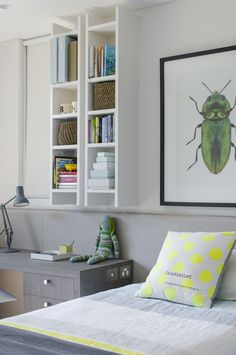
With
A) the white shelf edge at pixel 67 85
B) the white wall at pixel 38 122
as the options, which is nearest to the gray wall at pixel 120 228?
the white wall at pixel 38 122

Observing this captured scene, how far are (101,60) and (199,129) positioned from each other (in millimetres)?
815

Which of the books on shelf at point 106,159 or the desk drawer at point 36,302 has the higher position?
the books on shelf at point 106,159

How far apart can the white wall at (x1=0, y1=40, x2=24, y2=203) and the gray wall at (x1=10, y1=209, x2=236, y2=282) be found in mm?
288

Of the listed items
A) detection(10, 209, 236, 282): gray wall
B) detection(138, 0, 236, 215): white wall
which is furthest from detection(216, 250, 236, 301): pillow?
detection(138, 0, 236, 215): white wall

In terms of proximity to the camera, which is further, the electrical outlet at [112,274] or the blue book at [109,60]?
the blue book at [109,60]

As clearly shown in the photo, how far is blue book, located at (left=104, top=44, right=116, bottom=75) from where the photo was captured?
3.48m

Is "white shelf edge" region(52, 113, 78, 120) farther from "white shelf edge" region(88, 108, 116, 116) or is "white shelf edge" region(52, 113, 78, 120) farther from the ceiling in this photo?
the ceiling

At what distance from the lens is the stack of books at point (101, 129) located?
3465mm

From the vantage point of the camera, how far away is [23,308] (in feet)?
11.2

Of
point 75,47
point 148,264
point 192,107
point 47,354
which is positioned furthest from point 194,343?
point 75,47

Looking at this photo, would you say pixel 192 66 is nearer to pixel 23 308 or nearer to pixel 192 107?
pixel 192 107

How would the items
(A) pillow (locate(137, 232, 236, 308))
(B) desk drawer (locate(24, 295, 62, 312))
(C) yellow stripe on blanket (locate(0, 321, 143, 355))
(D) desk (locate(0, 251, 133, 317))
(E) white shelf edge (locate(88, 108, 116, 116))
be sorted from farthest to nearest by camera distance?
(E) white shelf edge (locate(88, 108, 116, 116)) → (B) desk drawer (locate(24, 295, 62, 312)) → (D) desk (locate(0, 251, 133, 317)) → (A) pillow (locate(137, 232, 236, 308)) → (C) yellow stripe on blanket (locate(0, 321, 143, 355))

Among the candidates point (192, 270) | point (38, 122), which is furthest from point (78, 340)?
point (38, 122)

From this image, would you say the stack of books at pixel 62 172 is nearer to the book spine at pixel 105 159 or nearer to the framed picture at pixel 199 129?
the book spine at pixel 105 159
